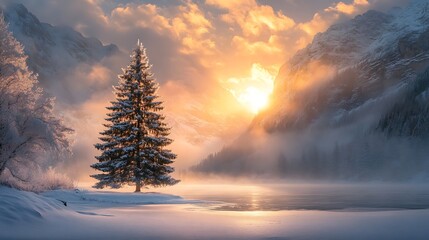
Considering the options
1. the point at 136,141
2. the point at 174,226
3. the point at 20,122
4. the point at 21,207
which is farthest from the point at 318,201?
the point at 21,207

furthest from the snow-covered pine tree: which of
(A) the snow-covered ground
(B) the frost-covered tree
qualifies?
(A) the snow-covered ground

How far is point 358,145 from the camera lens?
192000mm

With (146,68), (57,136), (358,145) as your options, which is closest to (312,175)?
(358,145)

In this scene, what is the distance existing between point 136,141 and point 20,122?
51.3 ft

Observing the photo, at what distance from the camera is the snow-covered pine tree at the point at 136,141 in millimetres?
39125

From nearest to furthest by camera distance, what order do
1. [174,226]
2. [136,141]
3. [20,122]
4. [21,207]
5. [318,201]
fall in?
[21,207] < [174,226] < [20,122] < [318,201] < [136,141]

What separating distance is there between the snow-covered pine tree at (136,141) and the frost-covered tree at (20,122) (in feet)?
38.6

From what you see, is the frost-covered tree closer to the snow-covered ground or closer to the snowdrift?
the snow-covered ground

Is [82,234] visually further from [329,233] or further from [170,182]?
[170,182]

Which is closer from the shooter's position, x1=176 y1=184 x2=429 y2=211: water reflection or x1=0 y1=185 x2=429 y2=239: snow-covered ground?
x1=0 y1=185 x2=429 y2=239: snow-covered ground

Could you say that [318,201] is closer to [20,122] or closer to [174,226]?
[174,226]

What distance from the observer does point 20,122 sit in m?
25.1

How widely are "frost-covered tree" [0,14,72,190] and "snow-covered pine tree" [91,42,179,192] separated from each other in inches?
464

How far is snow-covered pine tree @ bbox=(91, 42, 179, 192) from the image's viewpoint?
39.1 metres
